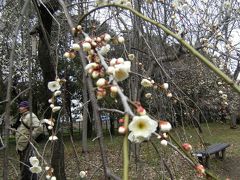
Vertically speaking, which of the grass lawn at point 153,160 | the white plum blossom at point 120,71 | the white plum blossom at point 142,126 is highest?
the white plum blossom at point 120,71

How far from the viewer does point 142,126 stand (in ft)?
2.93

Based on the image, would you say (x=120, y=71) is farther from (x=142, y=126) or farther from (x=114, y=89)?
(x=142, y=126)

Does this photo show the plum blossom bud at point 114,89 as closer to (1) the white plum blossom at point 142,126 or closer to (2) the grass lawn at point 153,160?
(1) the white plum blossom at point 142,126

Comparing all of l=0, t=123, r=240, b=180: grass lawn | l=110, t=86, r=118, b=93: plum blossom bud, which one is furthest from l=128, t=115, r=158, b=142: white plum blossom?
l=0, t=123, r=240, b=180: grass lawn

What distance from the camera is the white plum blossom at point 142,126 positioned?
0.88 metres

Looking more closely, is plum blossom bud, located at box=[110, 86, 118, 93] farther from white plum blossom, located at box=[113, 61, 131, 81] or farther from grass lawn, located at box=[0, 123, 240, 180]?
grass lawn, located at box=[0, 123, 240, 180]

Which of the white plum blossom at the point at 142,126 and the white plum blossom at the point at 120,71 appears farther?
the white plum blossom at the point at 120,71

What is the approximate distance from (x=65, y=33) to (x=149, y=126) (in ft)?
11.7

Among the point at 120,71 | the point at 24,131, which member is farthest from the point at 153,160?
the point at 120,71

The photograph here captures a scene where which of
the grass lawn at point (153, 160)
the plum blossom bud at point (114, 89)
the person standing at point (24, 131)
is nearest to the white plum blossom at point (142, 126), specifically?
the plum blossom bud at point (114, 89)

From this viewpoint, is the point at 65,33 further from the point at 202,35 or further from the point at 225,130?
the point at 225,130

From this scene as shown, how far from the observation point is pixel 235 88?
37.7 inches

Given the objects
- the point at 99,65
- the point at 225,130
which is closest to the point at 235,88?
the point at 99,65

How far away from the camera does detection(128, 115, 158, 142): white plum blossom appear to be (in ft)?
2.89
